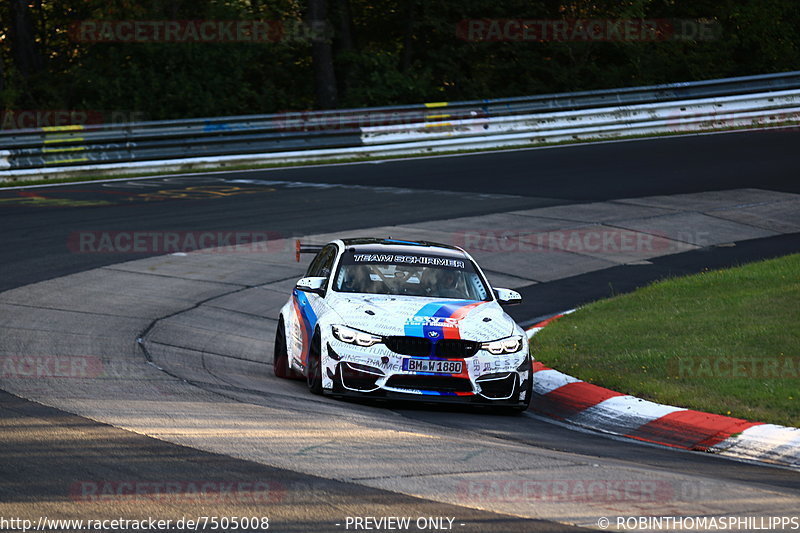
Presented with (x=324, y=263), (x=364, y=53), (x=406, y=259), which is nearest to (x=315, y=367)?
(x=406, y=259)

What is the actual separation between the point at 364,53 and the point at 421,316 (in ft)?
95.9

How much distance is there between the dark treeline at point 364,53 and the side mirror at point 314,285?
81.7 feet

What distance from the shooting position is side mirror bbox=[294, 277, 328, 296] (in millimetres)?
10742

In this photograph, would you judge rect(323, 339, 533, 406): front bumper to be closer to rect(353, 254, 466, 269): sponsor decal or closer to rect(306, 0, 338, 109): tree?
rect(353, 254, 466, 269): sponsor decal

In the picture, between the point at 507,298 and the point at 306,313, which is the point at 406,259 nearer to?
the point at 507,298

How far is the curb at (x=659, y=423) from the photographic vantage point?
8.37m

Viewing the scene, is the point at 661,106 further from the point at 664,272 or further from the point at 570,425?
the point at 570,425

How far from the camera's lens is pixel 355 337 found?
9.73m

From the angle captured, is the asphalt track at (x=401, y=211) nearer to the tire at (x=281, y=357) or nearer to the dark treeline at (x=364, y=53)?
the tire at (x=281, y=357)

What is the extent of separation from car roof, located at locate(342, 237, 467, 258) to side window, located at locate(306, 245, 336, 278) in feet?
0.60

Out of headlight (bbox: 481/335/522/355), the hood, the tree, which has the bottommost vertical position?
headlight (bbox: 481/335/522/355)

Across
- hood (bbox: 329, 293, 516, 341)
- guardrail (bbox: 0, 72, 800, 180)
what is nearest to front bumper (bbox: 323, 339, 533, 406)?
hood (bbox: 329, 293, 516, 341)

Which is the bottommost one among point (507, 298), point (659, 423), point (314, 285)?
point (659, 423)

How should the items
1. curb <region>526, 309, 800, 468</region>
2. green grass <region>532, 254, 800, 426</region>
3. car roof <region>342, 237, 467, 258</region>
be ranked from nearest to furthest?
curb <region>526, 309, 800, 468</region> → green grass <region>532, 254, 800, 426</region> → car roof <region>342, 237, 467, 258</region>
